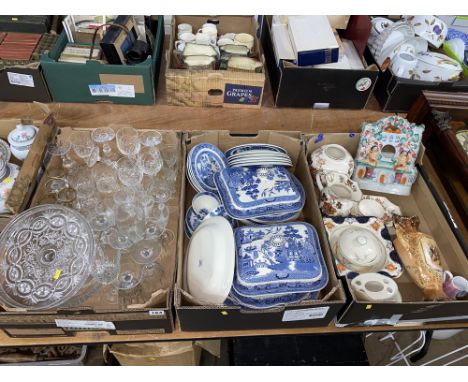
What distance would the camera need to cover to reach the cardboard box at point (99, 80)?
44.7 inches

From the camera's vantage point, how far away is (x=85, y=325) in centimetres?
82

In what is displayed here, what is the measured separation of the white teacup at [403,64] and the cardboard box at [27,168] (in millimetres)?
1143

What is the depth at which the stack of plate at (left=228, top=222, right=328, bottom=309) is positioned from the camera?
84 cm

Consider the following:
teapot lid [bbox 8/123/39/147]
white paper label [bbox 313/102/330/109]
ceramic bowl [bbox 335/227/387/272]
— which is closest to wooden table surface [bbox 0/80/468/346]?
white paper label [bbox 313/102/330/109]

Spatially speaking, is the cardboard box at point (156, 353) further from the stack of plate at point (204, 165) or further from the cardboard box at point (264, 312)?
the stack of plate at point (204, 165)

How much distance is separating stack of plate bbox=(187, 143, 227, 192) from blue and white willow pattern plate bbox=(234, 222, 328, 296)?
8.7 inches

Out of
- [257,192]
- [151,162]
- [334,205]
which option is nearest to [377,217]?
[334,205]

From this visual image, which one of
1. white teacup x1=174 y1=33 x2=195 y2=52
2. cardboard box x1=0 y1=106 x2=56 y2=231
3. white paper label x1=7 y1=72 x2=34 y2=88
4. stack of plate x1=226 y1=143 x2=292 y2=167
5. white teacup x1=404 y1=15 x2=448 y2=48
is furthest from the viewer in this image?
white teacup x1=404 y1=15 x2=448 y2=48

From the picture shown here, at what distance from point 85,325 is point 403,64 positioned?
1.25 metres

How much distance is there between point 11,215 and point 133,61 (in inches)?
23.8

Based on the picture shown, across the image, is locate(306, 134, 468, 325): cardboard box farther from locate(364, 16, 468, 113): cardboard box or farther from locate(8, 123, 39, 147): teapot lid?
locate(8, 123, 39, 147): teapot lid

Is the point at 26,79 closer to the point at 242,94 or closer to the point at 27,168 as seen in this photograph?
the point at 27,168

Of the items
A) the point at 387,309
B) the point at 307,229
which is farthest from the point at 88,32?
the point at 387,309

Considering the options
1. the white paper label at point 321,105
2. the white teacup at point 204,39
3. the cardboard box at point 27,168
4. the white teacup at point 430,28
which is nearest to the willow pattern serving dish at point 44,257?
the cardboard box at point 27,168
